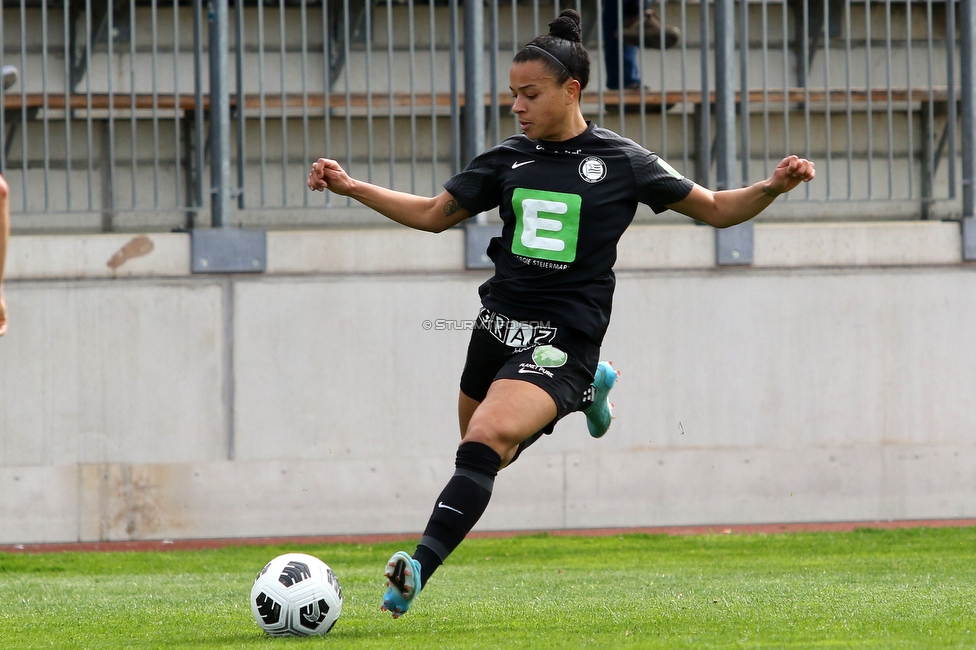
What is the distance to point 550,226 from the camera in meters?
4.47

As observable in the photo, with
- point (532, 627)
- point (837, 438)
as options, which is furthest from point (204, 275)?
point (532, 627)

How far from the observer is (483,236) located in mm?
9508

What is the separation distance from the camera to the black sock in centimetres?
398

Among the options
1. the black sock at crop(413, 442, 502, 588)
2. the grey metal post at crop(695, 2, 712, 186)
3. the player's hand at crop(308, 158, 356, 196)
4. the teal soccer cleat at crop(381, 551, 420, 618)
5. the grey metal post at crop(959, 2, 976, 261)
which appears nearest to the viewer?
the teal soccer cleat at crop(381, 551, 420, 618)

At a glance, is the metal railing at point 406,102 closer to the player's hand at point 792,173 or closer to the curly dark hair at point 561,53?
the curly dark hair at point 561,53

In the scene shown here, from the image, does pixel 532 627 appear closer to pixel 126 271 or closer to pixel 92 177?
pixel 126 271

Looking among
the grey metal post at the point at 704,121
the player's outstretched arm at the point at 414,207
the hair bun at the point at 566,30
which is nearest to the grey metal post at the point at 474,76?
the grey metal post at the point at 704,121

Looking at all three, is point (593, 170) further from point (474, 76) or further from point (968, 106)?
point (968, 106)

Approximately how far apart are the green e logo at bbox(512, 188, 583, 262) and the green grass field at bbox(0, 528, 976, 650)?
1.31m

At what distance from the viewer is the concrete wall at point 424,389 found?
30.4 feet

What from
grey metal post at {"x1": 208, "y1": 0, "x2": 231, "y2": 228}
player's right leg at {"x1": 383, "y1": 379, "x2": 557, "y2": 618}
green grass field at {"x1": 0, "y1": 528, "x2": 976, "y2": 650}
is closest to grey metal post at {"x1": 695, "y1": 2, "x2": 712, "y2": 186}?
green grass field at {"x1": 0, "y1": 528, "x2": 976, "y2": 650}

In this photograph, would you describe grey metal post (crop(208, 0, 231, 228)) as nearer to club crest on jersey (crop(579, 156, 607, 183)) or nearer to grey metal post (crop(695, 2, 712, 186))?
grey metal post (crop(695, 2, 712, 186))

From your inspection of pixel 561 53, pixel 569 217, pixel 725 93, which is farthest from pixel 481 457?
pixel 725 93

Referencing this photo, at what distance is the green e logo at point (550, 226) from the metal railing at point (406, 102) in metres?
5.11
